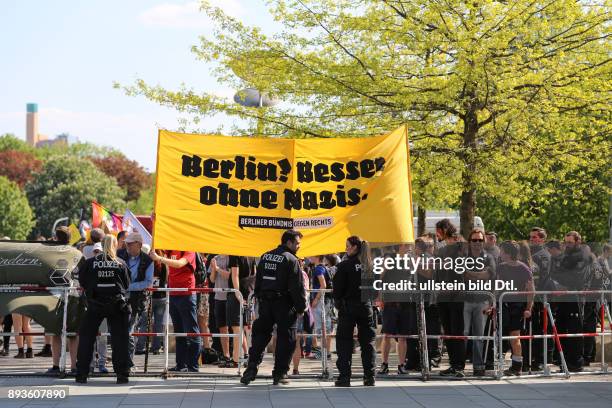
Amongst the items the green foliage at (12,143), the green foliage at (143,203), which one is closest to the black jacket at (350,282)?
the green foliage at (143,203)

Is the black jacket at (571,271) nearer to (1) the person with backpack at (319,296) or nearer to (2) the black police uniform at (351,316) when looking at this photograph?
(1) the person with backpack at (319,296)

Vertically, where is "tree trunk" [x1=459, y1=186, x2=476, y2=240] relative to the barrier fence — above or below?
above

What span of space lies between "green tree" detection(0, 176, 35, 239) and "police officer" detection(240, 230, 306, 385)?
81.8 meters

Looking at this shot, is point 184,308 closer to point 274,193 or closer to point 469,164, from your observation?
point 274,193

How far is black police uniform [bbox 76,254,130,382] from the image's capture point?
13.5 m

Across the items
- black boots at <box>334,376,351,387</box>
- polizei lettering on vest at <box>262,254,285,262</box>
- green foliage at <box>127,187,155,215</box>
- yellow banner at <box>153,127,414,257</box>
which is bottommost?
black boots at <box>334,376,351,387</box>

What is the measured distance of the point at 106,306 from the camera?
13.6 meters

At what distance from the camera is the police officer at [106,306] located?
13.5 meters

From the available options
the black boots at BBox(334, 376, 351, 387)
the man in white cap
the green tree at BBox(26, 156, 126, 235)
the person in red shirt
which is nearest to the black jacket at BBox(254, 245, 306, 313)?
the black boots at BBox(334, 376, 351, 387)

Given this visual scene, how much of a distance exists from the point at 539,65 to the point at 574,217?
21.5m

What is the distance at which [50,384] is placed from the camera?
13.4 m

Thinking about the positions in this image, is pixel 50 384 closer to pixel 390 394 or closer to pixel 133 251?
pixel 133 251

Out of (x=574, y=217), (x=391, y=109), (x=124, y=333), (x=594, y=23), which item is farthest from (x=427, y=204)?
(x=574, y=217)

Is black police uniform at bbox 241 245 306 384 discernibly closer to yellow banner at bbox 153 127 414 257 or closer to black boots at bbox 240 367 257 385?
black boots at bbox 240 367 257 385
